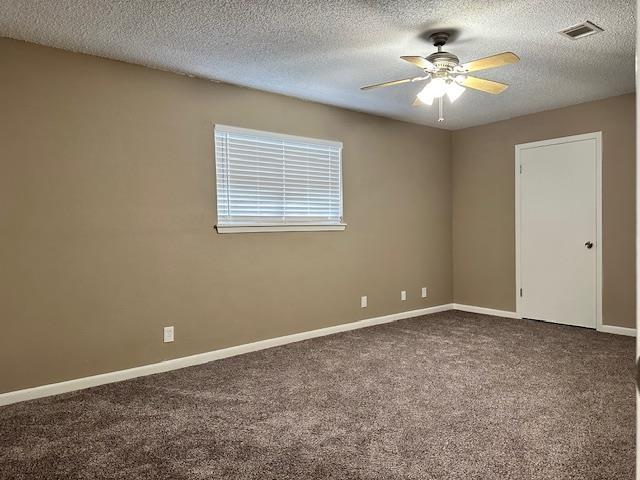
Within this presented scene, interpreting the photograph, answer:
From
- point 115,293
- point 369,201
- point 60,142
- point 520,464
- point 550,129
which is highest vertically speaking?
point 550,129

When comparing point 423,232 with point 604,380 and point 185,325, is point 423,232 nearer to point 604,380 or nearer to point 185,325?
point 604,380

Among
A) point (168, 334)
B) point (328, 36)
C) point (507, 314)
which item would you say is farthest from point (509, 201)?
point (168, 334)

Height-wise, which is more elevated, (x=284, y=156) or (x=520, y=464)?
(x=284, y=156)

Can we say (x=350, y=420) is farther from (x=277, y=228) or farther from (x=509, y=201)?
(x=509, y=201)

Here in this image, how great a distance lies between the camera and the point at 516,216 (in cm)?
551

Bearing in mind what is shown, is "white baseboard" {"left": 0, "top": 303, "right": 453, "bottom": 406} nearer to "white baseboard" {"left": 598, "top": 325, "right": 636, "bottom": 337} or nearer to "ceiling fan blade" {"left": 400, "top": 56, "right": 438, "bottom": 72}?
"white baseboard" {"left": 598, "top": 325, "right": 636, "bottom": 337}

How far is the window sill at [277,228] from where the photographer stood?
407cm

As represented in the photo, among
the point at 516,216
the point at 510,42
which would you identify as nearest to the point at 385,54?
the point at 510,42

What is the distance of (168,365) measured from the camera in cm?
371

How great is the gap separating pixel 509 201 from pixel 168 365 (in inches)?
169

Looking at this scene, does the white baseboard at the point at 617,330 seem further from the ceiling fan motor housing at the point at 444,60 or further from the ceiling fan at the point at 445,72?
the ceiling fan motor housing at the point at 444,60

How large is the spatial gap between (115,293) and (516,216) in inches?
177

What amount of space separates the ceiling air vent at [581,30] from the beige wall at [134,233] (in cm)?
237

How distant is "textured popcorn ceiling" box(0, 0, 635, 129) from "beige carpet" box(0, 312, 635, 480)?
2.42 meters
